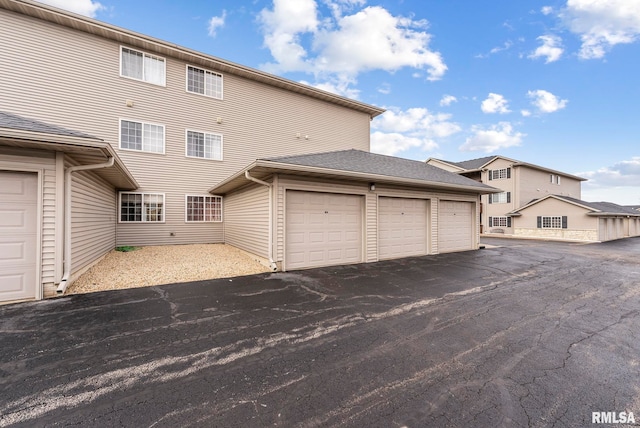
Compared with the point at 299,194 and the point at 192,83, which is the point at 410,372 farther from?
the point at 192,83

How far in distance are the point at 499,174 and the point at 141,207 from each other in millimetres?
29025

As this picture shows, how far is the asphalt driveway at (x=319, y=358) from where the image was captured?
Result: 6.70 feet

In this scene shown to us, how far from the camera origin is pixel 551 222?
68.2 feet

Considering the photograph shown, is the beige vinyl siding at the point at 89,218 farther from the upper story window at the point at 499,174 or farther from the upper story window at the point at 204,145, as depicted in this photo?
the upper story window at the point at 499,174

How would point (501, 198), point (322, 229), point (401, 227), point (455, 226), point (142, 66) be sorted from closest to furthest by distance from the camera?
point (322, 229) → point (401, 227) → point (142, 66) → point (455, 226) → point (501, 198)

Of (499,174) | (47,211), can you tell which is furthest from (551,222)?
(47,211)

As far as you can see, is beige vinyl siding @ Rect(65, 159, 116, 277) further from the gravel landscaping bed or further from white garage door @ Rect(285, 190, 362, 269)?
white garage door @ Rect(285, 190, 362, 269)

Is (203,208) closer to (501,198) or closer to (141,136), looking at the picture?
(141,136)

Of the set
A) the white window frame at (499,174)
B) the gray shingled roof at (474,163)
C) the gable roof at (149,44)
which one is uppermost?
the gable roof at (149,44)

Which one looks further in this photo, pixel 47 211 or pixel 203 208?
pixel 203 208

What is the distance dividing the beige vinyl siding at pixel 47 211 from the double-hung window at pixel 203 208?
6.77m

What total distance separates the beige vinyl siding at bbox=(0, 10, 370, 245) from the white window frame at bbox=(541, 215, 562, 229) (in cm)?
2004

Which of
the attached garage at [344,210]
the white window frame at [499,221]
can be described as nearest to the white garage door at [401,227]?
the attached garage at [344,210]
